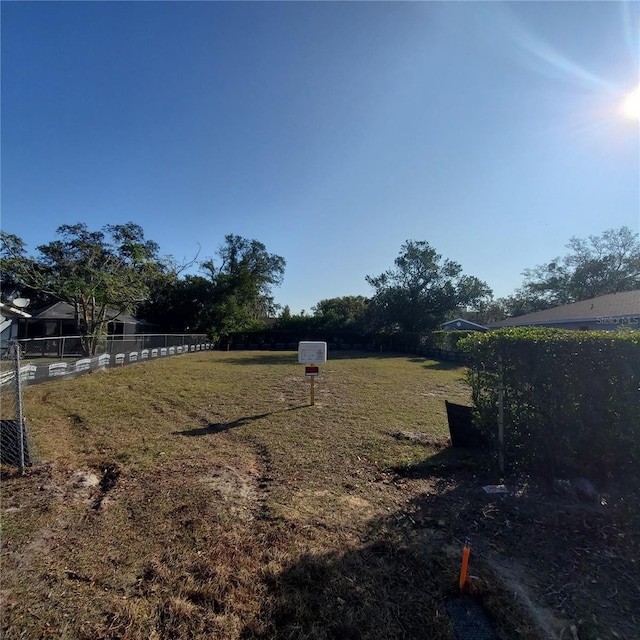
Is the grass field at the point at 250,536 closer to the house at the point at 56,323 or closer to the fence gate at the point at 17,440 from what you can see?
the fence gate at the point at 17,440

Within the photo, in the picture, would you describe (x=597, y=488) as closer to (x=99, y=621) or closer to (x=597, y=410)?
(x=597, y=410)

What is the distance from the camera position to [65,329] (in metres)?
29.4

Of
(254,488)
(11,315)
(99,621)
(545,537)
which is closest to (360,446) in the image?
(254,488)

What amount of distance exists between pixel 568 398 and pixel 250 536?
348 centimetres

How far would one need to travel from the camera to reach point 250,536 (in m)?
2.88

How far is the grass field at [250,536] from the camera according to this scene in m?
2.04

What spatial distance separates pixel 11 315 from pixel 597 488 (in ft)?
27.7

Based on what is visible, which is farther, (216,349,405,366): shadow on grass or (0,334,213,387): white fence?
(216,349,405,366): shadow on grass

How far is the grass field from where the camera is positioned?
2.04 meters

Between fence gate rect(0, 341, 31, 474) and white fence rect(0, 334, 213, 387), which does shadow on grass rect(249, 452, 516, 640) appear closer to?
fence gate rect(0, 341, 31, 474)

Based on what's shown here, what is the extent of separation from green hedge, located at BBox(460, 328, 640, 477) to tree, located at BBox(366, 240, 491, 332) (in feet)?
101

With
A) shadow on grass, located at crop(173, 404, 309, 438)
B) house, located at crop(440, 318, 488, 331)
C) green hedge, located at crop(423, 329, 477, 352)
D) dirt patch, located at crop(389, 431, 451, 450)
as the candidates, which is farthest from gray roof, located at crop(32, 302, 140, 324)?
house, located at crop(440, 318, 488, 331)

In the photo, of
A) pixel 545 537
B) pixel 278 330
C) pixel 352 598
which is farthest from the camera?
pixel 278 330

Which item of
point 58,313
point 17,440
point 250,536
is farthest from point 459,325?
point 58,313
